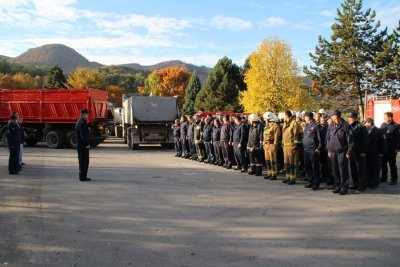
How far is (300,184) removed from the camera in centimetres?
1141

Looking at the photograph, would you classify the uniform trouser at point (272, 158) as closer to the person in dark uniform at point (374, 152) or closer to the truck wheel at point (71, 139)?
the person in dark uniform at point (374, 152)

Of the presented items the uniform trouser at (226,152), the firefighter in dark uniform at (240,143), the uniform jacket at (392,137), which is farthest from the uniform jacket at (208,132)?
the uniform jacket at (392,137)

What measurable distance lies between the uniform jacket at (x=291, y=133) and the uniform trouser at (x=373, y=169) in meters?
1.97

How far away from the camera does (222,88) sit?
59.4m

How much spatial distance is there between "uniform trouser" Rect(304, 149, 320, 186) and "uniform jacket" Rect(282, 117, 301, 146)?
1.40 feet

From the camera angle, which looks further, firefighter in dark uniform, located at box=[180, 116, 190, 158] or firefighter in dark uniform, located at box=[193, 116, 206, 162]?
firefighter in dark uniform, located at box=[180, 116, 190, 158]

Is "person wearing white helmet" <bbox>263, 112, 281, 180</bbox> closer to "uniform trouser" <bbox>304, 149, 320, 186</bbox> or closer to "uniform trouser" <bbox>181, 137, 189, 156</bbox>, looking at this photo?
"uniform trouser" <bbox>304, 149, 320, 186</bbox>

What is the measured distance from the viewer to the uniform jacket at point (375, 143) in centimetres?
1142

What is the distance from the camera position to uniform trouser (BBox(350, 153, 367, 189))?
10523 millimetres

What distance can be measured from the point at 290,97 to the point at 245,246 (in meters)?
48.0

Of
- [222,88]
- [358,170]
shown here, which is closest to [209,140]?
[358,170]

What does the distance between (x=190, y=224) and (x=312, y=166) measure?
4954 mm

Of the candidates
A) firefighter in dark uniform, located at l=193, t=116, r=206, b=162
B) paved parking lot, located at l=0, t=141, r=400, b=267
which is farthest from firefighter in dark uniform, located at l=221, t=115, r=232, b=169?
paved parking lot, located at l=0, t=141, r=400, b=267

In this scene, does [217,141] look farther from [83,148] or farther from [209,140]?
[83,148]
